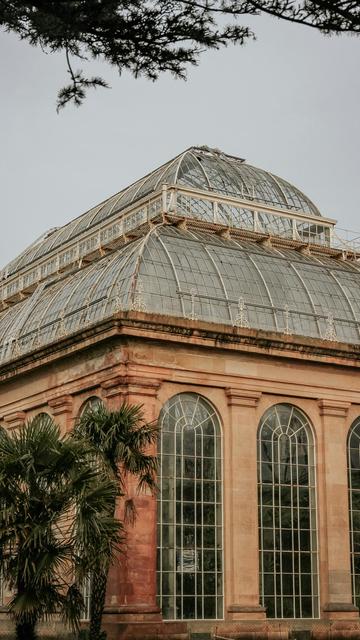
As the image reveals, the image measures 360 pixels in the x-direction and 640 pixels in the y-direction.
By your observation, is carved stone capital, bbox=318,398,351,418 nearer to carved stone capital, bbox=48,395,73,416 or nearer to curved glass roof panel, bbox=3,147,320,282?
carved stone capital, bbox=48,395,73,416

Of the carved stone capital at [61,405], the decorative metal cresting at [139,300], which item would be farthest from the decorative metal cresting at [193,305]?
the carved stone capital at [61,405]

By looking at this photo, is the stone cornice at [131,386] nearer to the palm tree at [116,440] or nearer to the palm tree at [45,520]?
the palm tree at [116,440]

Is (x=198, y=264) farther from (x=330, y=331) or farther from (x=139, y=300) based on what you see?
(x=330, y=331)

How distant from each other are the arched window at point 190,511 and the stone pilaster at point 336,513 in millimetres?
4817

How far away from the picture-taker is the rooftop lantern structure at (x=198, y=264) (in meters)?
46.0

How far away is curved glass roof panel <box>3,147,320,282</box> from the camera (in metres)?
55.7

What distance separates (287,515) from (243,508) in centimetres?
230

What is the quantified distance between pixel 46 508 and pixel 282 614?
16.3m

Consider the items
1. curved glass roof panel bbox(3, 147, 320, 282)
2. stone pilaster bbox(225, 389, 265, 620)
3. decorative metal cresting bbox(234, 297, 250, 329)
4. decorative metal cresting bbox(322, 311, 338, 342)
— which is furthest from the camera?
curved glass roof panel bbox(3, 147, 320, 282)

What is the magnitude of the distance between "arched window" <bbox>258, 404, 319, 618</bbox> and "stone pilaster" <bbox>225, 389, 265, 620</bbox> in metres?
0.55

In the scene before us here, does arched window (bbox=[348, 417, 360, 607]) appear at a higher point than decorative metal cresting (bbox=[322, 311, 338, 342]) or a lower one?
lower

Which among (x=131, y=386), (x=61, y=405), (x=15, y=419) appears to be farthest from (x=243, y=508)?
(x=15, y=419)

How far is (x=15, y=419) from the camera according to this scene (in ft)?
165

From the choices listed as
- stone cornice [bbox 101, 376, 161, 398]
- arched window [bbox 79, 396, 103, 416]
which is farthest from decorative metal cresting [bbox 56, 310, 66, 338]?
stone cornice [bbox 101, 376, 161, 398]
